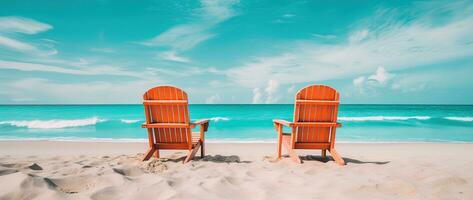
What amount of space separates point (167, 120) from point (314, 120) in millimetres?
2512

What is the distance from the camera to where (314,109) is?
3.97m

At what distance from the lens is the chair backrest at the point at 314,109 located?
3881 millimetres

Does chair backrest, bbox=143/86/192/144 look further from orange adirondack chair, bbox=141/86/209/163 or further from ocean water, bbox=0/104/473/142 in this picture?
ocean water, bbox=0/104/473/142

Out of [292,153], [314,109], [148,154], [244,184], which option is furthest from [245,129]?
[244,184]

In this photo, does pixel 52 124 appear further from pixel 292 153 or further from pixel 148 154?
pixel 292 153

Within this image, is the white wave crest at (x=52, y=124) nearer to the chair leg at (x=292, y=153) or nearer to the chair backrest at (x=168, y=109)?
the chair backrest at (x=168, y=109)

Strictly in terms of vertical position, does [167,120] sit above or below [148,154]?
above

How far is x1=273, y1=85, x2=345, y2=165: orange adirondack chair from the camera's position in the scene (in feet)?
12.7

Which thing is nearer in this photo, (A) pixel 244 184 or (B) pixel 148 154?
(A) pixel 244 184

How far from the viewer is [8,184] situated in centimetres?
203

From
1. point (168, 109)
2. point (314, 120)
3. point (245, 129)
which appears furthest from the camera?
point (245, 129)

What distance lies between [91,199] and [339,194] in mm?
2240

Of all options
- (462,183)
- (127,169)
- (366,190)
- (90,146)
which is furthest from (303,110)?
(90,146)

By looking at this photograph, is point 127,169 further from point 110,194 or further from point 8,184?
point 8,184
